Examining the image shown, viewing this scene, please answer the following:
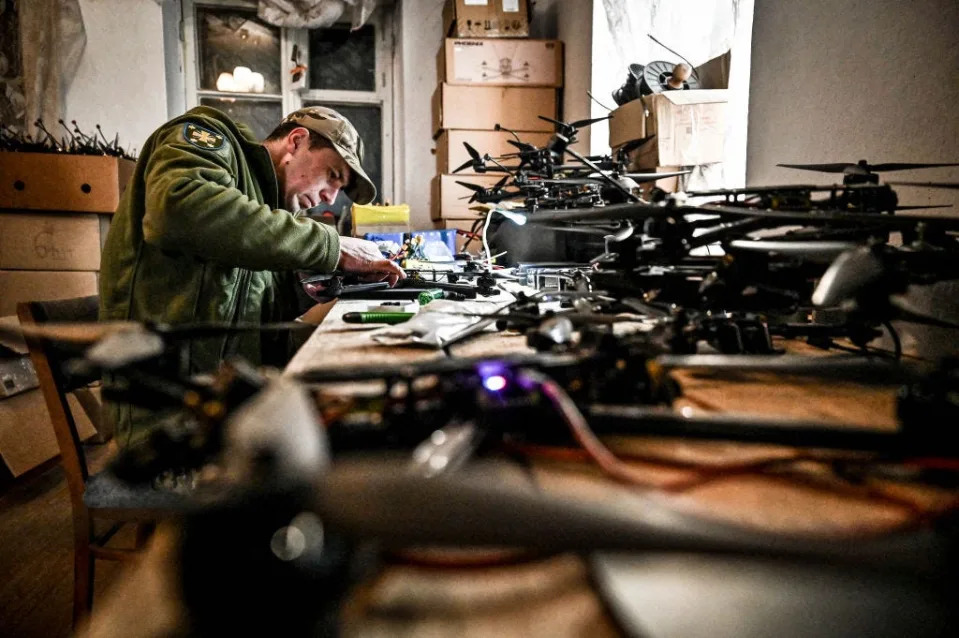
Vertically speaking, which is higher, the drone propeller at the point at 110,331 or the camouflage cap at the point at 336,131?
the camouflage cap at the point at 336,131

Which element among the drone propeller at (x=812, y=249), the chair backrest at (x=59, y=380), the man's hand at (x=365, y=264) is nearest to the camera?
the drone propeller at (x=812, y=249)

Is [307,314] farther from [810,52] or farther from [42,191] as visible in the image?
[42,191]

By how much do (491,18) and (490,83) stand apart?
0.47 m

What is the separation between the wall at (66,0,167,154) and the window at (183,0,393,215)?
422mm

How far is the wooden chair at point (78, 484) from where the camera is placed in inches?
45.0

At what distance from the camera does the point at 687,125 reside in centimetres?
242

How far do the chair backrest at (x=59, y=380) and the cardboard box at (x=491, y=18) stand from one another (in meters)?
3.65

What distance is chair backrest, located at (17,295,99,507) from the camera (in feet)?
3.74

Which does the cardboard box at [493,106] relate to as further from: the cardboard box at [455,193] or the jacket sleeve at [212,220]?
the jacket sleeve at [212,220]

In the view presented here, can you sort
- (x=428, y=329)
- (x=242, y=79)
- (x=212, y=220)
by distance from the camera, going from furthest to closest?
1. (x=242, y=79)
2. (x=212, y=220)
3. (x=428, y=329)

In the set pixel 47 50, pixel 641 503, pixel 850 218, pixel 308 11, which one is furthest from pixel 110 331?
pixel 308 11

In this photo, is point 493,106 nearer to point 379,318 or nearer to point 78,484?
point 379,318

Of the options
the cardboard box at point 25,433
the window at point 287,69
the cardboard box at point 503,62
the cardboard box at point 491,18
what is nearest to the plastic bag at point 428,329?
the cardboard box at point 25,433

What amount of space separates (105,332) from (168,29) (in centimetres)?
544
